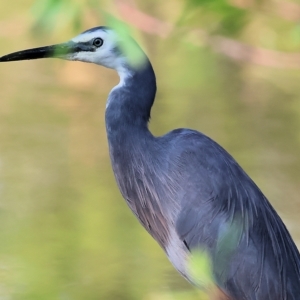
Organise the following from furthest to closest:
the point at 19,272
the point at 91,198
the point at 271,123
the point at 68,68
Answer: the point at 68,68 → the point at 271,123 → the point at 91,198 → the point at 19,272

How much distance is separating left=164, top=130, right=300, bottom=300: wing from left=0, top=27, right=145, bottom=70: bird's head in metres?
0.39

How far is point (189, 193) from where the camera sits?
264 cm

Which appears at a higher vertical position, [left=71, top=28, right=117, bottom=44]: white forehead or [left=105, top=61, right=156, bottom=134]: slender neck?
[left=71, top=28, right=117, bottom=44]: white forehead

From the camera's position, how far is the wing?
8.62ft

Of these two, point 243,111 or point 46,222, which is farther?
point 243,111

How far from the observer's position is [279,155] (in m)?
5.14

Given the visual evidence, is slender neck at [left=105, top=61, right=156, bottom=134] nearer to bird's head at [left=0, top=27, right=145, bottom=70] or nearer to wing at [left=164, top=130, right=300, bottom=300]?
bird's head at [left=0, top=27, right=145, bottom=70]

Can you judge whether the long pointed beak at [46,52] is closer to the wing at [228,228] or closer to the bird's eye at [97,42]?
the bird's eye at [97,42]

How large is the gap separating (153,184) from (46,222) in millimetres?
1266

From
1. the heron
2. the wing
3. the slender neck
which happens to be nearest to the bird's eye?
the heron

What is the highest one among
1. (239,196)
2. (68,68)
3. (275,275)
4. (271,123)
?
(68,68)

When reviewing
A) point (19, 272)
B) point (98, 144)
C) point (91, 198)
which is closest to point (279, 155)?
point (98, 144)

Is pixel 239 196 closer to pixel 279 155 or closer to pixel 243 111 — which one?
pixel 279 155

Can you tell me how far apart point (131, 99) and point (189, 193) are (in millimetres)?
406
